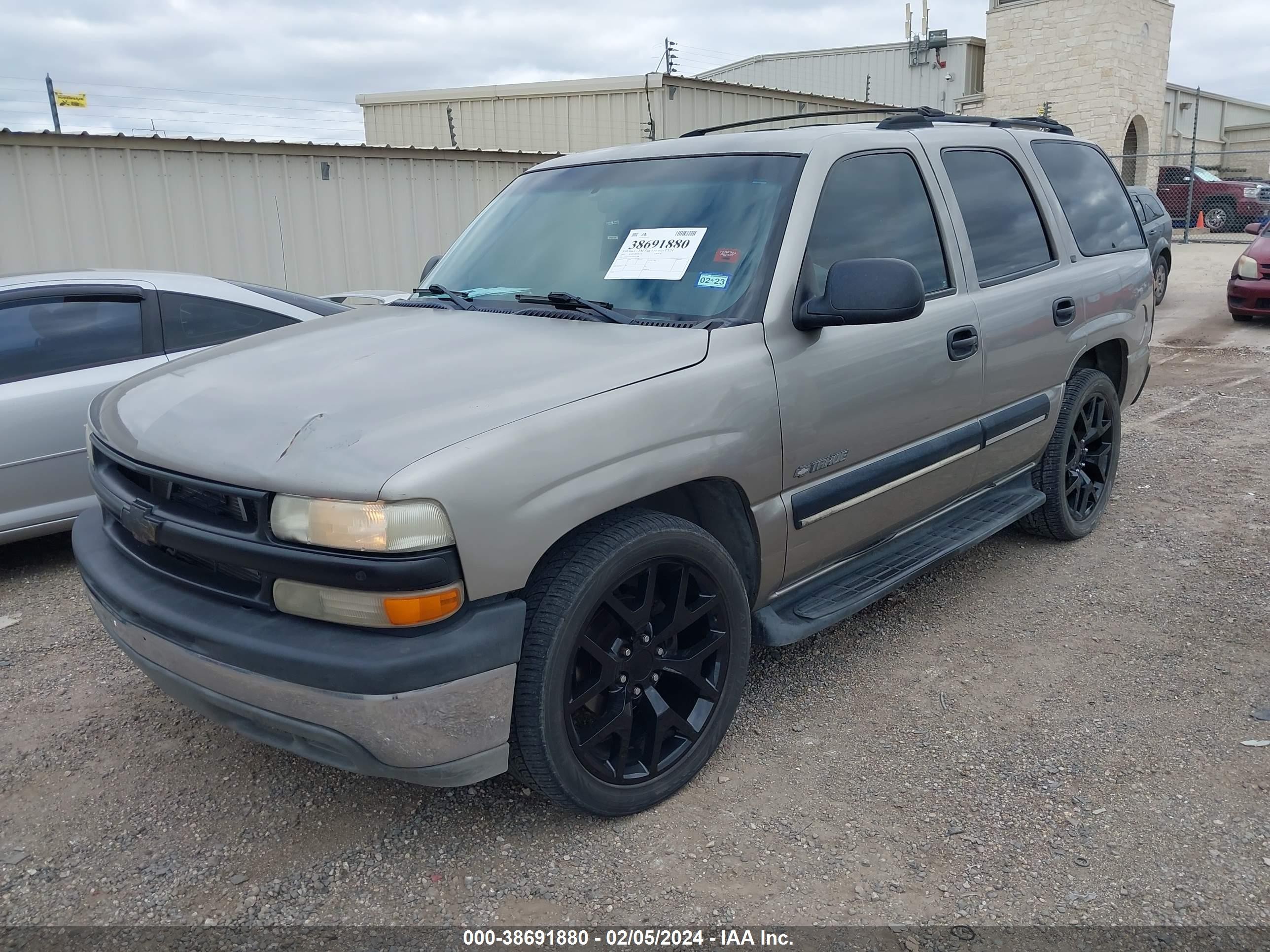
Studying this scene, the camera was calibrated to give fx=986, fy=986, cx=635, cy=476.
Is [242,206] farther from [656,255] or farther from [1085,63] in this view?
[1085,63]

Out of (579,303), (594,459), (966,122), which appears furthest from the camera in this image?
(966,122)

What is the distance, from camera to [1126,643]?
150 inches

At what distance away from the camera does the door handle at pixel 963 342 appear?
361 cm

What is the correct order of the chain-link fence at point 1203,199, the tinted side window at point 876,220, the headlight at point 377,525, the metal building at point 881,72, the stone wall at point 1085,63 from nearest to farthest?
the headlight at point 377,525
the tinted side window at point 876,220
the chain-link fence at point 1203,199
the stone wall at point 1085,63
the metal building at point 881,72

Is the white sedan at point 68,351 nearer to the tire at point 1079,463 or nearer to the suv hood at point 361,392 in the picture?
the suv hood at point 361,392

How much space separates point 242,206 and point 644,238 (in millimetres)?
6966

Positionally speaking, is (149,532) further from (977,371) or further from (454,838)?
(977,371)

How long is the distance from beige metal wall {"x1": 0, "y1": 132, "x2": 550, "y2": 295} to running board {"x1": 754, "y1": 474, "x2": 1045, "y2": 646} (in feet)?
20.8

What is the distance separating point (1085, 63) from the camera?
2500 centimetres

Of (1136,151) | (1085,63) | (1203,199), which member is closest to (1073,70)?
(1085,63)

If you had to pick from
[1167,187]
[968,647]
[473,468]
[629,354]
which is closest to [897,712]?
[968,647]

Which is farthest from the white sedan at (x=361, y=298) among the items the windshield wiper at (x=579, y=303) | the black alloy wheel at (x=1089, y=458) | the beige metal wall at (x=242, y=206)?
the black alloy wheel at (x=1089, y=458)

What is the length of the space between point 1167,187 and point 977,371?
82.6ft

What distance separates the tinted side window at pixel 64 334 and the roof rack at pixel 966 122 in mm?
3693
